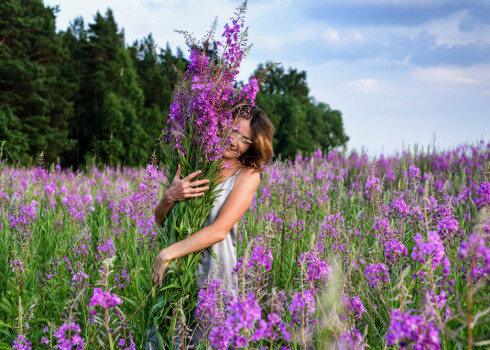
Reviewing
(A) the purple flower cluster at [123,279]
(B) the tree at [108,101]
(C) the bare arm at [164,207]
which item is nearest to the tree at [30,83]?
(B) the tree at [108,101]

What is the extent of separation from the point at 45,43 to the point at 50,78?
261cm

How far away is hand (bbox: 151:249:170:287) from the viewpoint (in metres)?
2.47

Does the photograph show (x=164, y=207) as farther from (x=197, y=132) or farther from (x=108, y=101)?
(x=108, y=101)

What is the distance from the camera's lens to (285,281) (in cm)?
353

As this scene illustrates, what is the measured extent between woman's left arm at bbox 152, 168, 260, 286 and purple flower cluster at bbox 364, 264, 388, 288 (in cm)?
96

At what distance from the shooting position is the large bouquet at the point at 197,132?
8.33 feet

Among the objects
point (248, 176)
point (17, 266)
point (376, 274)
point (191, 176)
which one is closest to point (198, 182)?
point (191, 176)

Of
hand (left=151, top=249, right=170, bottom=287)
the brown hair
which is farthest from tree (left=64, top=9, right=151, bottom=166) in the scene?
hand (left=151, top=249, right=170, bottom=287)

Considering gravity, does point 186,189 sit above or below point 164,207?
above

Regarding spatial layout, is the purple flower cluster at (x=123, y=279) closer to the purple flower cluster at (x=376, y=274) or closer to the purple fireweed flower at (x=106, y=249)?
the purple fireweed flower at (x=106, y=249)

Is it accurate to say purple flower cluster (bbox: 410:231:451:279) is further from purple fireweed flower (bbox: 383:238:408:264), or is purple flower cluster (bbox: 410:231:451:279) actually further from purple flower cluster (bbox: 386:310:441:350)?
purple fireweed flower (bbox: 383:238:408:264)

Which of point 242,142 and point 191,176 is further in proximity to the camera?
point 242,142

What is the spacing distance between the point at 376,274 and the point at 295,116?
4558 cm

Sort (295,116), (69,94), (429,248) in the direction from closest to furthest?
(429,248), (69,94), (295,116)
